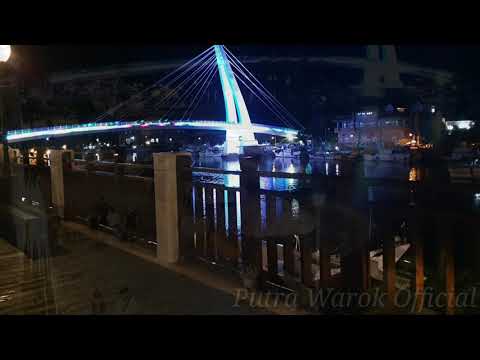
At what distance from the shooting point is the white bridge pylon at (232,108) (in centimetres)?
2922

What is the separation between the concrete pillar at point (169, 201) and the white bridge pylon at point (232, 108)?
77.6 ft

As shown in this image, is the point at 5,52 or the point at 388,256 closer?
the point at 388,256

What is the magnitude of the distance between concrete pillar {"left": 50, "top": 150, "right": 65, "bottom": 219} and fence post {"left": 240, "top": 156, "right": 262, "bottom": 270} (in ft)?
11.4

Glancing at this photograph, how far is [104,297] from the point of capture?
2.67 meters

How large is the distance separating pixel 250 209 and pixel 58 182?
370cm

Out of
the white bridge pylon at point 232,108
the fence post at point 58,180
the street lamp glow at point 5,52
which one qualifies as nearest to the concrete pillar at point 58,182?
the fence post at point 58,180

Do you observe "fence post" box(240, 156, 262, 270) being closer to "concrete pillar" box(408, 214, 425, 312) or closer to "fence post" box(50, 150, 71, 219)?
"concrete pillar" box(408, 214, 425, 312)

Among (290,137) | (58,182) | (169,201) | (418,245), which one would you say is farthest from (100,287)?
(290,137)

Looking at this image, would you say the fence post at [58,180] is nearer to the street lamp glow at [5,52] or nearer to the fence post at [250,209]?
the street lamp glow at [5,52]

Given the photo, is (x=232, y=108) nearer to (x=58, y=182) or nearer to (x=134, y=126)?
(x=134, y=126)

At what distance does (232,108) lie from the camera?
32656 mm

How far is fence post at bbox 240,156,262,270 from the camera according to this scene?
2.73 m

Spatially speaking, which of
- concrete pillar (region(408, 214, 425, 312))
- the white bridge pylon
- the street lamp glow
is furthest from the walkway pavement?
the white bridge pylon
